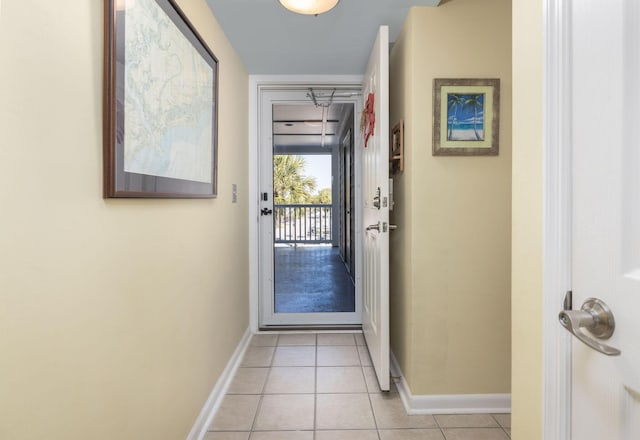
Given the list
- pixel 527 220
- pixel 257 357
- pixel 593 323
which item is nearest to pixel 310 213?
pixel 257 357

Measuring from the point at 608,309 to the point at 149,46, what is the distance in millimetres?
1353

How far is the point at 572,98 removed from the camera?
2.37ft

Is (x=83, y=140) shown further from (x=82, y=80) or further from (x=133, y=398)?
(x=133, y=398)

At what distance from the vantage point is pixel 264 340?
2.88 m

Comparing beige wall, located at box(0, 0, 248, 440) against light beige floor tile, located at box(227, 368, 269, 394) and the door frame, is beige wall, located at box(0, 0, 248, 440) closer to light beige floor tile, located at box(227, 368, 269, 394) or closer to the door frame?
light beige floor tile, located at box(227, 368, 269, 394)

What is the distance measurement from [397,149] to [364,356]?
1440 millimetres

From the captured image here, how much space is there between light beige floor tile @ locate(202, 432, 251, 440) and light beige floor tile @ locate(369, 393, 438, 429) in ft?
2.12

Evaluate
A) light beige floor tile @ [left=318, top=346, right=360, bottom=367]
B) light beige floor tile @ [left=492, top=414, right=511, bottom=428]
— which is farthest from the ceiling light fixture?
light beige floor tile @ [left=492, top=414, right=511, bottom=428]

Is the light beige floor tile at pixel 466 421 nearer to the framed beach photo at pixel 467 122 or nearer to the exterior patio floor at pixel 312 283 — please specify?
the framed beach photo at pixel 467 122

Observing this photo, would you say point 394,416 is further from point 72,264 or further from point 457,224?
point 72,264

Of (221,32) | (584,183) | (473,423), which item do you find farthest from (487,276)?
(221,32)

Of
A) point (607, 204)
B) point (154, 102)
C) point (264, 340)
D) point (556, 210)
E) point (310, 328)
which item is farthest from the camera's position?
point (310, 328)

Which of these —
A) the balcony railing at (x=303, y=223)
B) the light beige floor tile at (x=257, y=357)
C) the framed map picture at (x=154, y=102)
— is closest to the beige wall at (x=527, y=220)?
the framed map picture at (x=154, y=102)

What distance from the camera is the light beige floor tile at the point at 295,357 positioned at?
2457 millimetres
